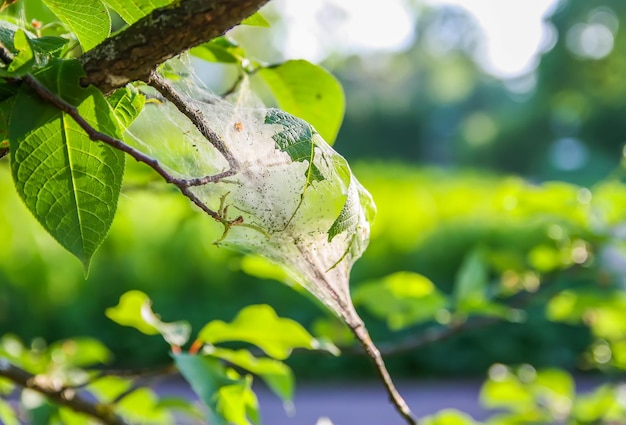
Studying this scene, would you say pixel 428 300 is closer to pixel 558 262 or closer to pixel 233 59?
pixel 558 262

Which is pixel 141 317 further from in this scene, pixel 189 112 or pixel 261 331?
pixel 189 112

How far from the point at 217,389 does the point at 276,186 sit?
28cm

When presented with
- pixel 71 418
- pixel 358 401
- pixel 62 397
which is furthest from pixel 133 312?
pixel 358 401

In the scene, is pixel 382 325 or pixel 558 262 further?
pixel 382 325

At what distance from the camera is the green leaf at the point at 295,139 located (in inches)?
18.5

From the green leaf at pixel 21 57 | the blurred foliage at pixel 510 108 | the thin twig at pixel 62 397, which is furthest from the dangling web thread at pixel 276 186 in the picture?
the blurred foliage at pixel 510 108

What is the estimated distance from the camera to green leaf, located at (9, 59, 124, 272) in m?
0.45

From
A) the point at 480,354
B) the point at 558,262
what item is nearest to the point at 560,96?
the point at 480,354

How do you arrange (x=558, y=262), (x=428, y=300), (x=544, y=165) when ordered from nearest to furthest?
(x=428, y=300) → (x=558, y=262) → (x=544, y=165)

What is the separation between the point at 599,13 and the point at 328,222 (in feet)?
72.7

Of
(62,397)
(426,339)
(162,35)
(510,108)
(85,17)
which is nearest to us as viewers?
(162,35)

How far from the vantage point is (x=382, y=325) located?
21.5ft

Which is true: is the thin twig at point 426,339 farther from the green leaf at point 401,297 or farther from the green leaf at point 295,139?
the green leaf at point 295,139

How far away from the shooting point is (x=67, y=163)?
480mm
